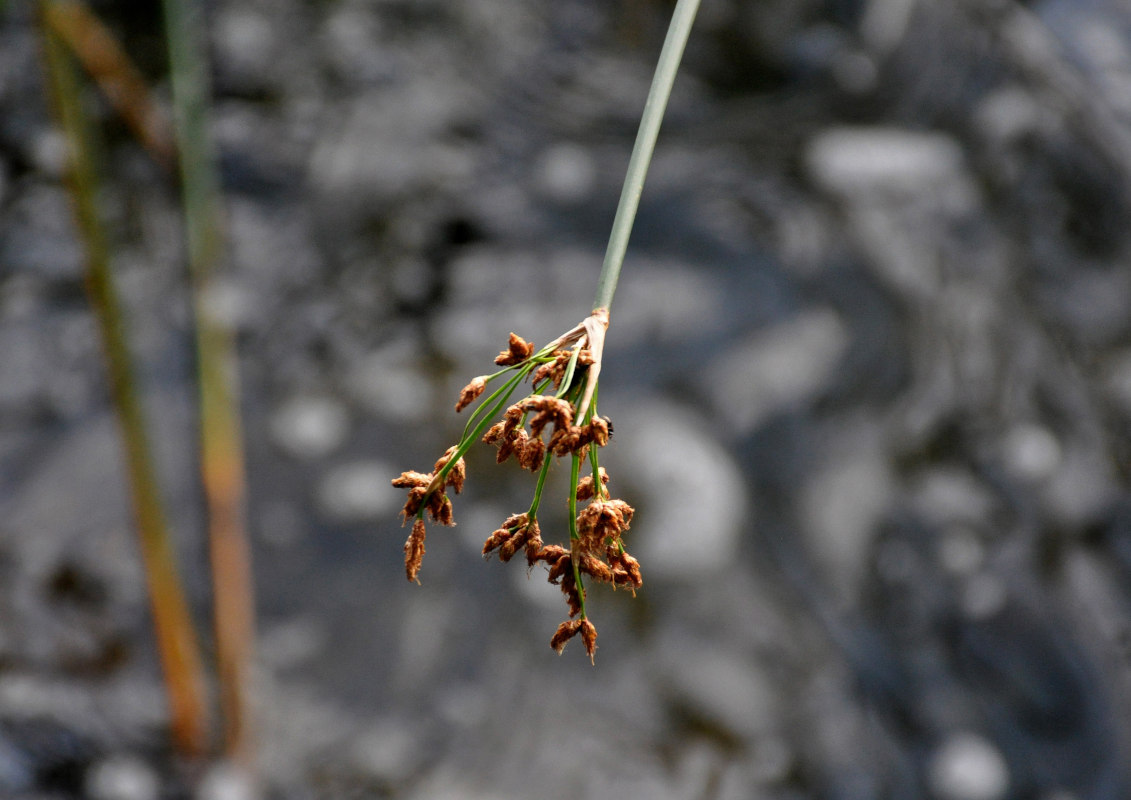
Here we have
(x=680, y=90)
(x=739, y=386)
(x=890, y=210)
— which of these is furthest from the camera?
(x=680, y=90)

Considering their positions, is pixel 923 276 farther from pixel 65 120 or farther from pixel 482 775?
pixel 65 120

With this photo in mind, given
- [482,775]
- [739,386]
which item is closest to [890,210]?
[739,386]

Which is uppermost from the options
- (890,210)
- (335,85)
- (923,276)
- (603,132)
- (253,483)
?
(335,85)

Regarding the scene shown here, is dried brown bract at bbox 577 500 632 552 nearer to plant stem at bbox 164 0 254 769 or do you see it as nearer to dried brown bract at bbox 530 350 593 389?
dried brown bract at bbox 530 350 593 389

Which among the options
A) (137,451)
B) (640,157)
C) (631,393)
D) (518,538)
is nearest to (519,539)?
(518,538)

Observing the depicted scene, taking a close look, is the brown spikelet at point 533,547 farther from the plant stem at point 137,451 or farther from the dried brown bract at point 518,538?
the plant stem at point 137,451
